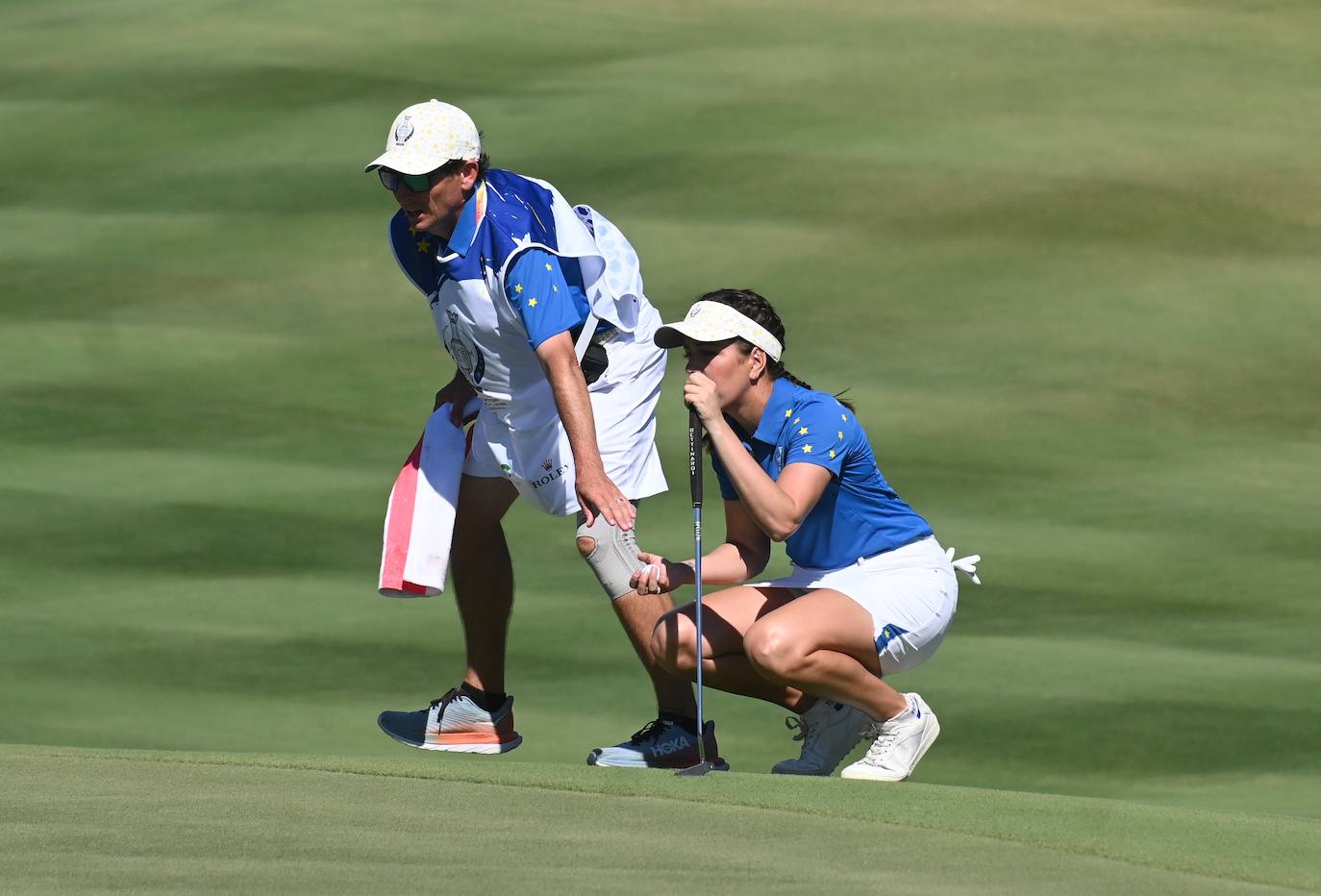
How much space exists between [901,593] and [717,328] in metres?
0.53

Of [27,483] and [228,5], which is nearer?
[27,483]

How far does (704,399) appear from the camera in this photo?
3.26 metres

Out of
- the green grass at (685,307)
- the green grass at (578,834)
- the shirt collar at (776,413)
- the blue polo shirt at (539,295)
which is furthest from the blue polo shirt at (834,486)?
the green grass at (685,307)

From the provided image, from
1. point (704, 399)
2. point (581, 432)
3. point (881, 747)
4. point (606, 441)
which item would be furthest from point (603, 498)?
point (881, 747)

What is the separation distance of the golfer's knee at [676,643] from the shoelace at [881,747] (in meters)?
0.32

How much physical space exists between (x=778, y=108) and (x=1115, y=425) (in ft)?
4.84

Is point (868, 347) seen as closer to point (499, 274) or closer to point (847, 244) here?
point (847, 244)

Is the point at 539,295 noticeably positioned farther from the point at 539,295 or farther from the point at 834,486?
the point at 834,486

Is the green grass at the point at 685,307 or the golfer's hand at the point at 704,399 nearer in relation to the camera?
the golfer's hand at the point at 704,399

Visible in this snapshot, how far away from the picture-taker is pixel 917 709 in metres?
3.38

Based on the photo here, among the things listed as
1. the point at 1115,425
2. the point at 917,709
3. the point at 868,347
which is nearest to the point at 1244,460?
the point at 1115,425

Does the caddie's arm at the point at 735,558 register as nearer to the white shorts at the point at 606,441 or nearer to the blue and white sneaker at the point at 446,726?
the white shorts at the point at 606,441

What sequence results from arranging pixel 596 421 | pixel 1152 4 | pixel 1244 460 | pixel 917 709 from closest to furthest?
pixel 917 709 < pixel 596 421 < pixel 1244 460 < pixel 1152 4

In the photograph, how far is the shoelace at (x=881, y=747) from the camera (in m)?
3.36
